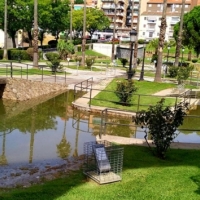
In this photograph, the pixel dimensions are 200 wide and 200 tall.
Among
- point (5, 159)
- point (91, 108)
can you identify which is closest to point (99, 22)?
point (91, 108)

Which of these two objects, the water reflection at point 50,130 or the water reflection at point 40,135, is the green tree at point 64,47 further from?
the water reflection at point 40,135

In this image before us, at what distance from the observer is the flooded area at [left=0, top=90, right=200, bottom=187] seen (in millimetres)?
8742

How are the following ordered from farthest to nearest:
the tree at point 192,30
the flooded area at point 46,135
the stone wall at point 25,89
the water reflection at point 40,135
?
1. the tree at point 192,30
2. the stone wall at point 25,89
3. the water reflection at point 40,135
4. the flooded area at point 46,135

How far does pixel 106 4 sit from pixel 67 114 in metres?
90.7

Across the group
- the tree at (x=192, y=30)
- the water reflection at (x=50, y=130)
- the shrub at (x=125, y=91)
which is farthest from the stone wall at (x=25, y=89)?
the tree at (x=192, y=30)

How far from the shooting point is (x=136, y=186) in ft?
24.0

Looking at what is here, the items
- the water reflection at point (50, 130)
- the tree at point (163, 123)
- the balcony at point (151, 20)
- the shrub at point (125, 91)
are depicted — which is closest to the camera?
the tree at point (163, 123)

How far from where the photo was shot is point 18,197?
6.61 meters

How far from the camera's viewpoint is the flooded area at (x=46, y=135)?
8.74 m

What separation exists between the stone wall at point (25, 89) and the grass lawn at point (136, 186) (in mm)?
12553

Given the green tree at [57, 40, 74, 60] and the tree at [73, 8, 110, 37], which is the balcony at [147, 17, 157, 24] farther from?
the green tree at [57, 40, 74, 60]

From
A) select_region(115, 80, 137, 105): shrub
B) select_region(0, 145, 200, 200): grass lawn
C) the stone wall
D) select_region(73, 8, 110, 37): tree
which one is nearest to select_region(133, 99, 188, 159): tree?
select_region(0, 145, 200, 200): grass lawn

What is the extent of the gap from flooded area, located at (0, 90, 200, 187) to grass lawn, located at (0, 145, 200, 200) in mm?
778

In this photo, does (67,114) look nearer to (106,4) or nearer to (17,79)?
(17,79)
